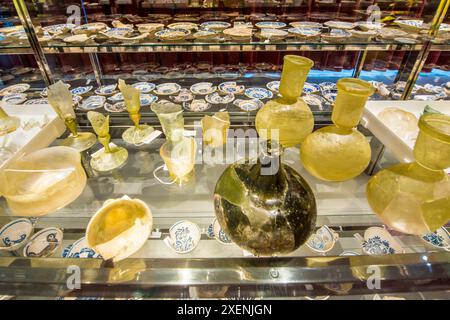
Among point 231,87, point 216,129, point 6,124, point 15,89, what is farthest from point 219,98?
point 15,89

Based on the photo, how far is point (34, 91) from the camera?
1777 millimetres

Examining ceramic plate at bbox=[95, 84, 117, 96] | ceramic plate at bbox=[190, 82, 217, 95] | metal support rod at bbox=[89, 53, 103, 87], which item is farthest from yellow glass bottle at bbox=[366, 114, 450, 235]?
metal support rod at bbox=[89, 53, 103, 87]

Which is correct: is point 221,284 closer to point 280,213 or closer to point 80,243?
point 280,213

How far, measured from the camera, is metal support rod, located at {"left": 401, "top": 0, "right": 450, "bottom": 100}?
2.76 feet

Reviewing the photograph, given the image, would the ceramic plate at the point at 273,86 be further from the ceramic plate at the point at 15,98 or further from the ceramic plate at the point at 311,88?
the ceramic plate at the point at 15,98

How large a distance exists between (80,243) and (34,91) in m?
1.57

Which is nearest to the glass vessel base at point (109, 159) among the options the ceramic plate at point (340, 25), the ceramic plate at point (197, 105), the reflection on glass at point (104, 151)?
the reflection on glass at point (104, 151)

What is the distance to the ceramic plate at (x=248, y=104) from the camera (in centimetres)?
140

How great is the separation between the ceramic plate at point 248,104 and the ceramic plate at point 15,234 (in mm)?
1091

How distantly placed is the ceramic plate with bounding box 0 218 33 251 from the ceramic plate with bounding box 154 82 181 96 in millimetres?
1088

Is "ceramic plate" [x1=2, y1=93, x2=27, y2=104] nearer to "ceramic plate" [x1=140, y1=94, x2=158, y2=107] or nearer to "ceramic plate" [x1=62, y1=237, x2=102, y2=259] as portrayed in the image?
"ceramic plate" [x1=140, y1=94, x2=158, y2=107]

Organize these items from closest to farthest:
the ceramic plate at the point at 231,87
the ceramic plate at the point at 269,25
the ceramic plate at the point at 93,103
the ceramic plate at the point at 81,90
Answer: the ceramic plate at the point at 269,25, the ceramic plate at the point at 93,103, the ceramic plate at the point at 231,87, the ceramic plate at the point at 81,90

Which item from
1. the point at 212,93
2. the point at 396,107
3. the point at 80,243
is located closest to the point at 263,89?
the point at 212,93

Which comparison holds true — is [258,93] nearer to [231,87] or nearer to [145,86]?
[231,87]
